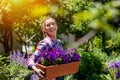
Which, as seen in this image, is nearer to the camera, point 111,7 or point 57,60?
point 111,7

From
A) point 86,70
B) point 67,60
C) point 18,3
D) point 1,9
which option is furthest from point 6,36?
point 18,3

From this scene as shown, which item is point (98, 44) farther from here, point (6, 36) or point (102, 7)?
point (102, 7)

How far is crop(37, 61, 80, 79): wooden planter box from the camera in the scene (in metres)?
3.30

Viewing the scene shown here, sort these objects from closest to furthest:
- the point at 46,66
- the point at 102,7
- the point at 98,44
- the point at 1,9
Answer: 1. the point at 102,7
2. the point at 46,66
3. the point at 1,9
4. the point at 98,44

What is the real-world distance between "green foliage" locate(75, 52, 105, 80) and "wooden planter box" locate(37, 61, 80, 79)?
3.59 metres

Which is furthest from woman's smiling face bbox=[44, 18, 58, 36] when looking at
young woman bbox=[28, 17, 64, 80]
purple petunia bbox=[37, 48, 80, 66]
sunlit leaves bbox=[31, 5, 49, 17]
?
sunlit leaves bbox=[31, 5, 49, 17]

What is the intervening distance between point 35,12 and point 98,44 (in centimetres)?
1146

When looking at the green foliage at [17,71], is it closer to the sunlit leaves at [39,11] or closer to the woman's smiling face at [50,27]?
the woman's smiling face at [50,27]

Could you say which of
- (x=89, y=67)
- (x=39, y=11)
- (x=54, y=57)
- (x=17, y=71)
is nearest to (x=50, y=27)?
(x=54, y=57)

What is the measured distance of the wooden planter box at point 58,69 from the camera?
10.8ft

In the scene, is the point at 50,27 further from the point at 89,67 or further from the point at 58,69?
the point at 89,67

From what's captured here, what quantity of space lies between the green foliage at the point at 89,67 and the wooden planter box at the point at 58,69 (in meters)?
3.59

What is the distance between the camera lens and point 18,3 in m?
0.98

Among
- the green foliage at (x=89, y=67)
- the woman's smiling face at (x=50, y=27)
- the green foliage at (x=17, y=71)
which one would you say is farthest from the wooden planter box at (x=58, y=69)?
the green foliage at (x=89, y=67)
